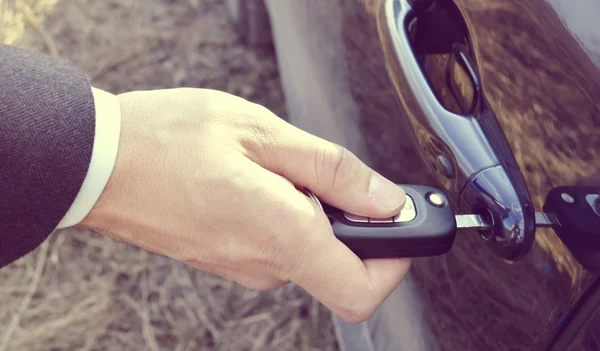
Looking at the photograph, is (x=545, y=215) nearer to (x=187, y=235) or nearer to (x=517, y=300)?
(x=517, y=300)

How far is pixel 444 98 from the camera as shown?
31.7 inches

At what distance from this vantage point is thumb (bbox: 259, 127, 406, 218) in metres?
0.78

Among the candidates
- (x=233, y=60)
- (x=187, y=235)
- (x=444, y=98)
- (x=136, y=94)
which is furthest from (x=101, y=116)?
(x=233, y=60)

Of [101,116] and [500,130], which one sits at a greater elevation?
[500,130]

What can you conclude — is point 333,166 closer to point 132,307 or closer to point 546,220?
point 546,220

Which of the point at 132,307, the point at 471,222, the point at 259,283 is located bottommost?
the point at 132,307

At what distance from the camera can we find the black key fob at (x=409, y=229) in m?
0.74

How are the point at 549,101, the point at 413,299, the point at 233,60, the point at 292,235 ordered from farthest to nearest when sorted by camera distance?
the point at 233,60
the point at 413,299
the point at 292,235
the point at 549,101

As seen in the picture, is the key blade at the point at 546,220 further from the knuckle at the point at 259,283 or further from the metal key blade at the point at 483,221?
the knuckle at the point at 259,283

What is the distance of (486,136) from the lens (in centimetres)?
70

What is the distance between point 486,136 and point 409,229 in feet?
0.49

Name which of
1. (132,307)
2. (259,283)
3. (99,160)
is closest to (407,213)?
(259,283)

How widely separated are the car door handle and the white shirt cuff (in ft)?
1.31

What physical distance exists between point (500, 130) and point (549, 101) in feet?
0.26
